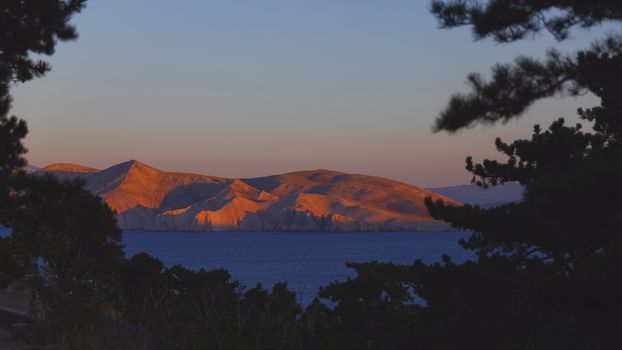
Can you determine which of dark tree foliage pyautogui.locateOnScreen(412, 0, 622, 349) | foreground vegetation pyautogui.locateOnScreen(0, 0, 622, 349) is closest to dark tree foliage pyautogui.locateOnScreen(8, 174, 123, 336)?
foreground vegetation pyautogui.locateOnScreen(0, 0, 622, 349)

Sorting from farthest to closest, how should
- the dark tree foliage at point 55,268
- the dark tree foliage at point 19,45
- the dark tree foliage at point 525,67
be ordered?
the dark tree foliage at point 19,45, the dark tree foliage at point 55,268, the dark tree foliage at point 525,67

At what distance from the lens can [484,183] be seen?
17844mm

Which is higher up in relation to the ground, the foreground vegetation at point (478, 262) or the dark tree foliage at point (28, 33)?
the dark tree foliage at point (28, 33)

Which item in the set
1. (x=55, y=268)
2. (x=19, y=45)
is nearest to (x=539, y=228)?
(x=55, y=268)

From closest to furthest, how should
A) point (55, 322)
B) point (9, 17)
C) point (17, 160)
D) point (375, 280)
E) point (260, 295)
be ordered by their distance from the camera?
point (55, 322) < point (9, 17) < point (17, 160) < point (375, 280) < point (260, 295)

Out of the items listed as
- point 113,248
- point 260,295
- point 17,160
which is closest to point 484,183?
point 260,295

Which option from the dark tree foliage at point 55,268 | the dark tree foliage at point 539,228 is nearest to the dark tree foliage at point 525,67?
the dark tree foliage at point 539,228

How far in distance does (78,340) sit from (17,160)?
4459 millimetres

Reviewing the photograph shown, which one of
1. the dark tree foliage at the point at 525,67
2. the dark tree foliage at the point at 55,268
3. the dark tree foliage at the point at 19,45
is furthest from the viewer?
the dark tree foliage at the point at 19,45

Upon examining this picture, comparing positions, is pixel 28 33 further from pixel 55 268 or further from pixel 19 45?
pixel 55 268

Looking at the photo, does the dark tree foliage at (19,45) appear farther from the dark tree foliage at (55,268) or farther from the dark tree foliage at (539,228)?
the dark tree foliage at (539,228)

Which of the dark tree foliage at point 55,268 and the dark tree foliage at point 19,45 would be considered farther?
the dark tree foliage at point 19,45

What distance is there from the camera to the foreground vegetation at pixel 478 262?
7695 millimetres

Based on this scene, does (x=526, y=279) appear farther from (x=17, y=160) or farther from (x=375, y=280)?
(x=17, y=160)
